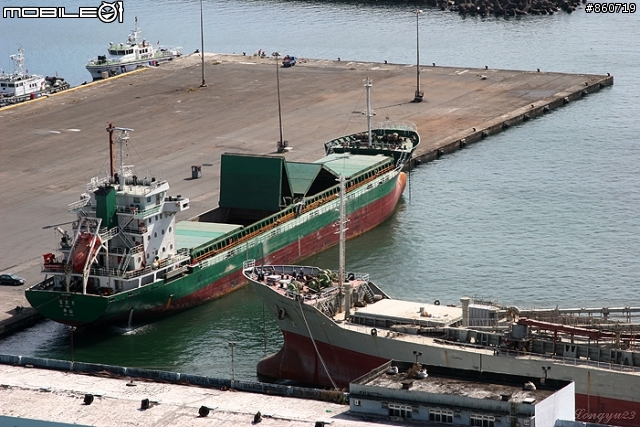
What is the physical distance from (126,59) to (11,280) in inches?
3053

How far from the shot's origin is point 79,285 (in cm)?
7012

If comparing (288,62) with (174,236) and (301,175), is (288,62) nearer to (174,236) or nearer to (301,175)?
(301,175)

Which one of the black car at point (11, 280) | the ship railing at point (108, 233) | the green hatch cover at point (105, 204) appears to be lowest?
the black car at point (11, 280)

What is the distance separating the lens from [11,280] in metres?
76.2

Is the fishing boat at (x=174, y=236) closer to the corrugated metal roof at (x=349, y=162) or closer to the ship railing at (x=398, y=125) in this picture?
the corrugated metal roof at (x=349, y=162)

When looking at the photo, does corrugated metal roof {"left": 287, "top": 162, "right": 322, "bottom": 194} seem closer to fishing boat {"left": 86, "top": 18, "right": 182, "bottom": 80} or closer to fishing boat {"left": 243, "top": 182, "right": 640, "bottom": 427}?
fishing boat {"left": 243, "top": 182, "right": 640, "bottom": 427}

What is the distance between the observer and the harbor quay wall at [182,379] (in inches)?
2040

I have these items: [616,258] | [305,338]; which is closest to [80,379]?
[305,338]

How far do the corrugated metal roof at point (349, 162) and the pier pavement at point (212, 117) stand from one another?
25.7 ft

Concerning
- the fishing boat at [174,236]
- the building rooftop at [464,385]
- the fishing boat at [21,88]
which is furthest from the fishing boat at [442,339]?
the fishing boat at [21,88]

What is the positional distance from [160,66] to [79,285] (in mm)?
82497

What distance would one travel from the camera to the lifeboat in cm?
6869

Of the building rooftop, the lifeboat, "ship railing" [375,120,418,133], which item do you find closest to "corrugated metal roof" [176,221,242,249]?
the lifeboat

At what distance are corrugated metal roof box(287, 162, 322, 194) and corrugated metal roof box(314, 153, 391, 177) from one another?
9.58ft
